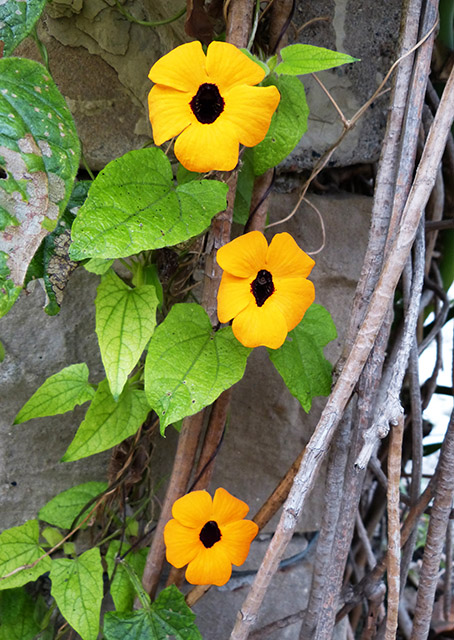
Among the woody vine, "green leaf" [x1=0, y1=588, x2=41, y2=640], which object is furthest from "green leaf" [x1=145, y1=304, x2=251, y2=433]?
"green leaf" [x1=0, y1=588, x2=41, y2=640]

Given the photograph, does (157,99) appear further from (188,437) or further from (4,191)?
(188,437)

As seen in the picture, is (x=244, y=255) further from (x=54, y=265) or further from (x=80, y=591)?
(x=80, y=591)

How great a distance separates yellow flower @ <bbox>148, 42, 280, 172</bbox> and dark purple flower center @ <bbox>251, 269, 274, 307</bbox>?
5.0 inches

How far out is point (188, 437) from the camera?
2.66ft

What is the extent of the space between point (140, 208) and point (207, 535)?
416mm

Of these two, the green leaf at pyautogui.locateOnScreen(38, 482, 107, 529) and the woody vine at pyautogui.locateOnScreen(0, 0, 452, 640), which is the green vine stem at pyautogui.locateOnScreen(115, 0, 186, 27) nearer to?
the woody vine at pyautogui.locateOnScreen(0, 0, 452, 640)

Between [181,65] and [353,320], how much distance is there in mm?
367

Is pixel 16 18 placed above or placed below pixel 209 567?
above

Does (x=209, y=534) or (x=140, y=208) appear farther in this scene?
(x=209, y=534)

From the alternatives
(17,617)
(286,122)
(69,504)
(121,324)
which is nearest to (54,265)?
(121,324)

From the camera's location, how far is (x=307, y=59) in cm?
62

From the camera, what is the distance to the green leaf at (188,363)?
63 cm

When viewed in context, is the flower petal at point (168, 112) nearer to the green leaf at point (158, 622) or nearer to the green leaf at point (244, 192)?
the green leaf at point (244, 192)

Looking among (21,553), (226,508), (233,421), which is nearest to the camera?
(226,508)
